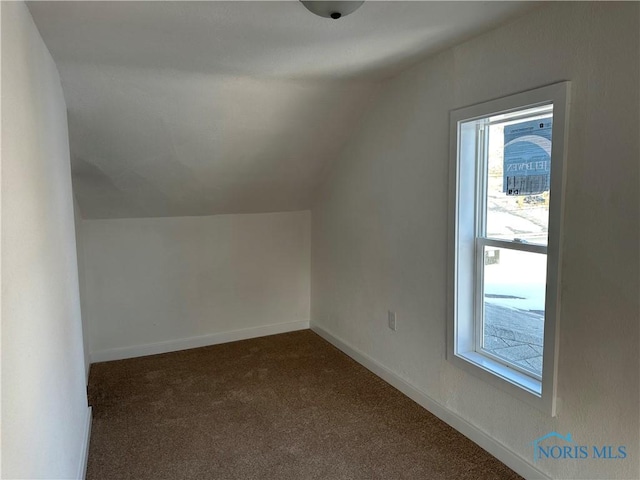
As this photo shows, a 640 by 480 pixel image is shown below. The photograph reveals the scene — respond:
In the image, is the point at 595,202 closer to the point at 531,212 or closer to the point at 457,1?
the point at 531,212

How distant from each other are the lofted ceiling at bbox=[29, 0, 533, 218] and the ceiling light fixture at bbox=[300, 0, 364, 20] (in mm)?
82

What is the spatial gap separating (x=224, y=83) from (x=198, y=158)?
0.69 meters

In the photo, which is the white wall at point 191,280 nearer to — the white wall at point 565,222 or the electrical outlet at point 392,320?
the white wall at point 565,222

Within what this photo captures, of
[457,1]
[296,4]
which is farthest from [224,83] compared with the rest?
[457,1]

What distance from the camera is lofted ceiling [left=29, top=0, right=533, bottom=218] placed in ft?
5.68

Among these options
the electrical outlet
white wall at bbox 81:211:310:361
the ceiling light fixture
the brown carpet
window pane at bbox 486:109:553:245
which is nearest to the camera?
the ceiling light fixture

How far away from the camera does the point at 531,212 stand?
201 cm

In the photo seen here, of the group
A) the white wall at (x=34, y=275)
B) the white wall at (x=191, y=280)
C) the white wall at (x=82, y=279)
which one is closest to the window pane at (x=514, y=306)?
the white wall at (x=34, y=275)

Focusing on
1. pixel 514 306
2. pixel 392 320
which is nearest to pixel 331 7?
pixel 514 306

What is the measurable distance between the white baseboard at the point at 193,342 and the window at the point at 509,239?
76.0 inches

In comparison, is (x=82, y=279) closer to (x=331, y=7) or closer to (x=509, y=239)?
(x=331, y=7)

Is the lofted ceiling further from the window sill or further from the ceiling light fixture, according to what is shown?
the window sill

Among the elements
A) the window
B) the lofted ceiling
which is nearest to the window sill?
the window

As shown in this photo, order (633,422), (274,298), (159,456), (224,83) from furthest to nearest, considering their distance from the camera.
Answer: (274,298)
(224,83)
(159,456)
(633,422)
